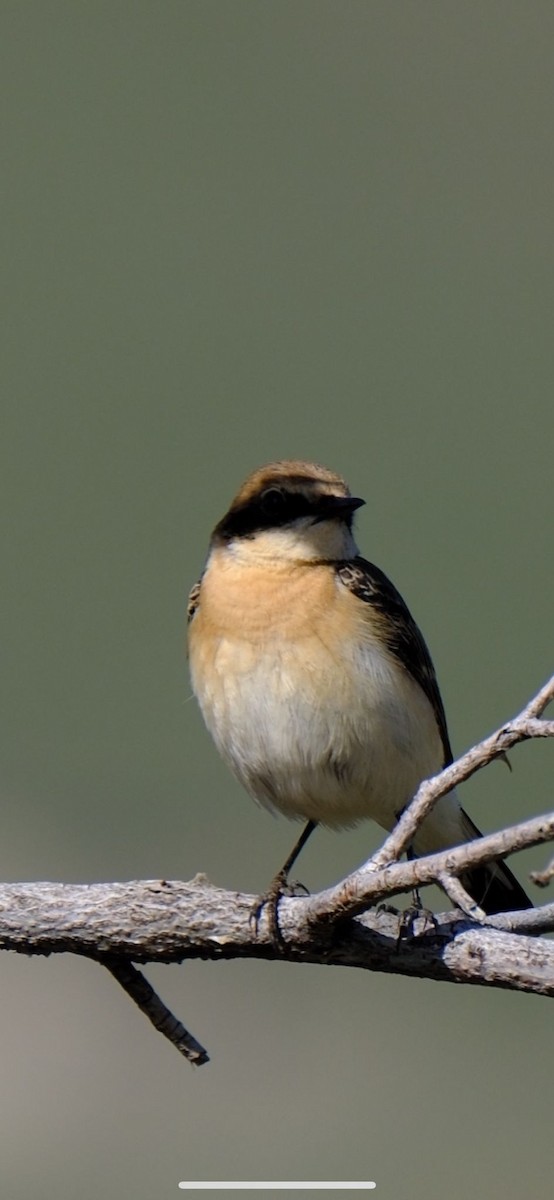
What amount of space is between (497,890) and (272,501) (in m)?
1.96

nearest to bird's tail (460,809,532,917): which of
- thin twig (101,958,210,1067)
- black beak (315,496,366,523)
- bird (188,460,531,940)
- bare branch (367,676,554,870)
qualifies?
bird (188,460,531,940)

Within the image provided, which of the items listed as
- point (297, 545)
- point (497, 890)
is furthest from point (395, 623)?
point (497, 890)

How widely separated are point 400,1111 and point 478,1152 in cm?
86

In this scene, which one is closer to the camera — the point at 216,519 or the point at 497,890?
the point at 497,890

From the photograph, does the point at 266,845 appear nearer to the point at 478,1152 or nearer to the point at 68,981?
the point at 68,981

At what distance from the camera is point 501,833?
430 centimetres

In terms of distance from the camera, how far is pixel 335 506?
7238 mm

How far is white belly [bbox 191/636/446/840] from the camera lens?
22.2 feet

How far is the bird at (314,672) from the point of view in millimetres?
6797

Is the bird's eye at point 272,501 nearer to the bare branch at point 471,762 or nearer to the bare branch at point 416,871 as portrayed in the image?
the bare branch at point 416,871

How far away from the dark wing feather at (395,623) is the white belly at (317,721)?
6.9 inches

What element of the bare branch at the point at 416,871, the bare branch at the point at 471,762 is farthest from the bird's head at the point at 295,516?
the bare branch at the point at 471,762

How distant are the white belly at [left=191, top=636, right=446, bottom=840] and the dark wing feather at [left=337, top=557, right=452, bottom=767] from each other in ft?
0.57

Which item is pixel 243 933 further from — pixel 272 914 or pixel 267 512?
pixel 267 512
